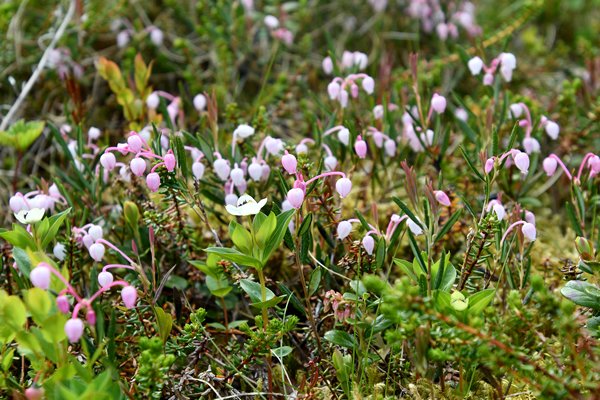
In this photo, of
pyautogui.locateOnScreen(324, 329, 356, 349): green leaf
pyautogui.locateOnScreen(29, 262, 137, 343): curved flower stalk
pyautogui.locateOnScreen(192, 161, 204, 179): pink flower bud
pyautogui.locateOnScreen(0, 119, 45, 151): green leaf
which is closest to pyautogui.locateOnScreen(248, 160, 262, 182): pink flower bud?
pyautogui.locateOnScreen(192, 161, 204, 179): pink flower bud

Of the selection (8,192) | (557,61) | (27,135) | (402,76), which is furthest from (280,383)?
(557,61)

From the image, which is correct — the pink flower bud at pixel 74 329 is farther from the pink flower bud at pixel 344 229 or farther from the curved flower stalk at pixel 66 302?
the pink flower bud at pixel 344 229

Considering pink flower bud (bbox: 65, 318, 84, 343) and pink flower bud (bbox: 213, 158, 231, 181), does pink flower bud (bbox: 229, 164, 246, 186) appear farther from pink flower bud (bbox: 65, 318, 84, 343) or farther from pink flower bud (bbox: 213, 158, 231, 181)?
pink flower bud (bbox: 65, 318, 84, 343)

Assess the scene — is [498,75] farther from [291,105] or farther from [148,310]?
[148,310]

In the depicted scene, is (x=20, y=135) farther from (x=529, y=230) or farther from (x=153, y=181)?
(x=529, y=230)

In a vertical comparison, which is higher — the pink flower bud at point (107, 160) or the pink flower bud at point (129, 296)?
the pink flower bud at point (107, 160)

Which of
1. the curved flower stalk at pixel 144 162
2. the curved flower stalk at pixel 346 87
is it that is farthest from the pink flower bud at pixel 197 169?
the curved flower stalk at pixel 346 87

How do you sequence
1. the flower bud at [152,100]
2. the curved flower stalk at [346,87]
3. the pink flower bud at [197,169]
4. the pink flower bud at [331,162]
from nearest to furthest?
the pink flower bud at [197,169]
the pink flower bud at [331,162]
the curved flower stalk at [346,87]
the flower bud at [152,100]
